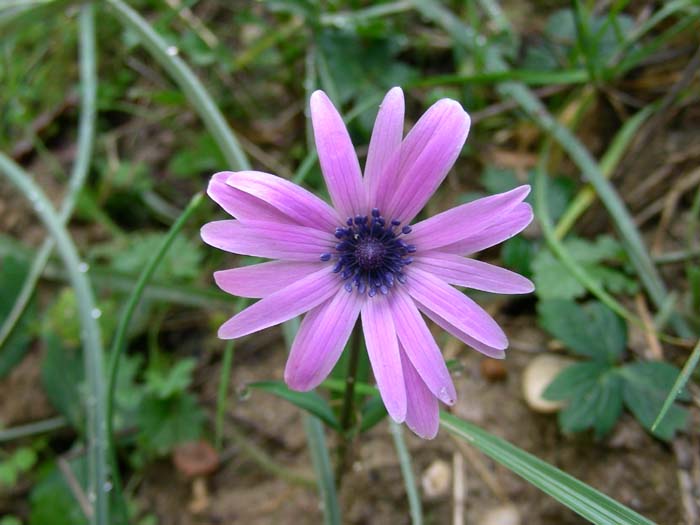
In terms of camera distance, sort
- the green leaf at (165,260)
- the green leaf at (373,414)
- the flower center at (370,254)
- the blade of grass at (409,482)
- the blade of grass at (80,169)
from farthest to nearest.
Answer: the green leaf at (165,260) < the blade of grass at (80,169) < the blade of grass at (409,482) < the green leaf at (373,414) < the flower center at (370,254)

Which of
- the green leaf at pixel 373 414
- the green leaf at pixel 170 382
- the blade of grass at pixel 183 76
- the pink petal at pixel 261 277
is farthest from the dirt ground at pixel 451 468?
the blade of grass at pixel 183 76

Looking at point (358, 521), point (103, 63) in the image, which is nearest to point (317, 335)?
point (358, 521)

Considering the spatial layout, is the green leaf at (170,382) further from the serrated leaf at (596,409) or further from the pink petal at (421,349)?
the serrated leaf at (596,409)

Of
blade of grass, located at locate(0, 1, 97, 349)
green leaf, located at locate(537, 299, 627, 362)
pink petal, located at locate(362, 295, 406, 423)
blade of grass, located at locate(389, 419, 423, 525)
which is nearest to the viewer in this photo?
pink petal, located at locate(362, 295, 406, 423)

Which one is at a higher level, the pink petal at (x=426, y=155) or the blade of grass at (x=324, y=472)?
the pink petal at (x=426, y=155)

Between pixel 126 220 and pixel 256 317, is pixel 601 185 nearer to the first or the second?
pixel 256 317

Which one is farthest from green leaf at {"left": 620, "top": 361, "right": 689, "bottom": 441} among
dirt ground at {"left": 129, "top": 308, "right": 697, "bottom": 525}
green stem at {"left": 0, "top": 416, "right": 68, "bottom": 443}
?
green stem at {"left": 0, "top": 416, "right": 68, "bottom": 443}

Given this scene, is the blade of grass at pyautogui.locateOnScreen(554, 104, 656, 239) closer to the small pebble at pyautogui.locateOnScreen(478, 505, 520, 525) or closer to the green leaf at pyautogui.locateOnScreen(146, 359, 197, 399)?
the small pebble at pyautogui.locateOnScreen(478, 505, 520, 525)

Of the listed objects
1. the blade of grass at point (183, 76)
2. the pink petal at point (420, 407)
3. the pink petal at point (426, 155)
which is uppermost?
the blade of grass at point (183, 76)
